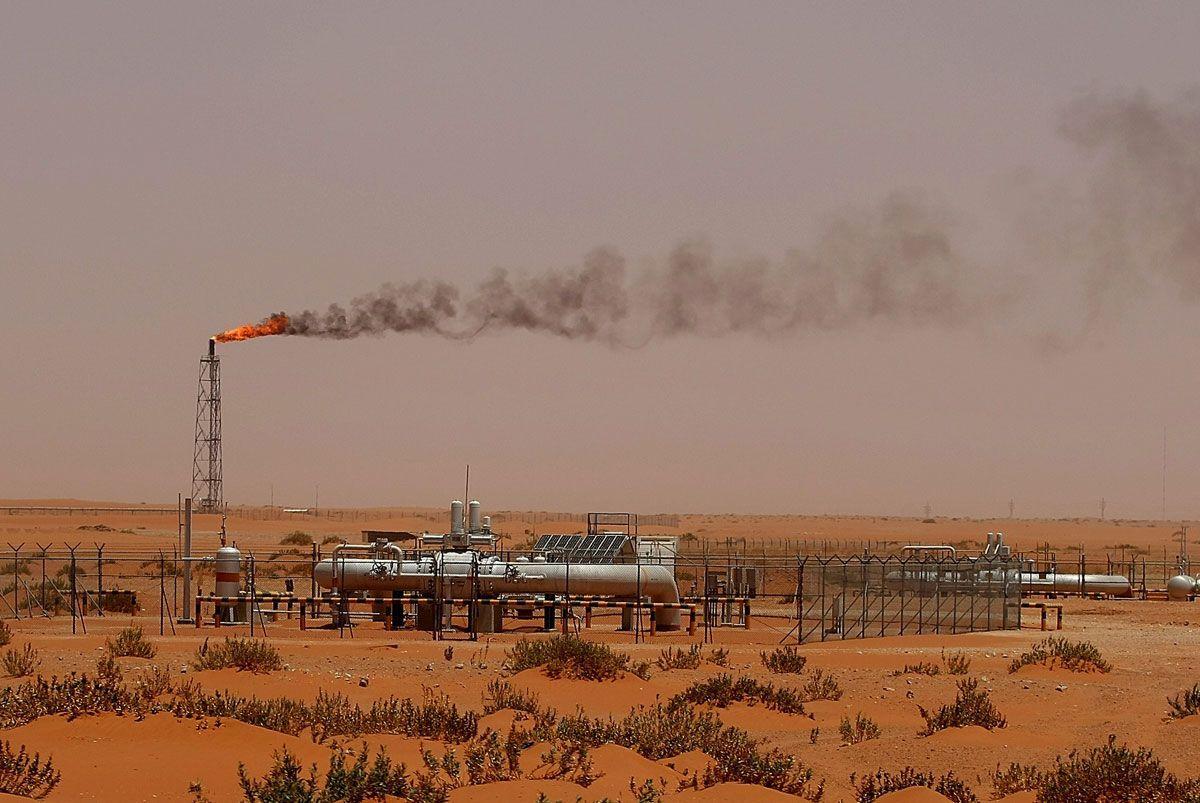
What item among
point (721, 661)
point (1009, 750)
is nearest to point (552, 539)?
point (721, 661)

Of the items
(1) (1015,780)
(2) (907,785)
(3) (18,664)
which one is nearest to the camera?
(2) (907,785)

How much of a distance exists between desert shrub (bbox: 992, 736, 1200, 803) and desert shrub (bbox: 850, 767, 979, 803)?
26.8 inches

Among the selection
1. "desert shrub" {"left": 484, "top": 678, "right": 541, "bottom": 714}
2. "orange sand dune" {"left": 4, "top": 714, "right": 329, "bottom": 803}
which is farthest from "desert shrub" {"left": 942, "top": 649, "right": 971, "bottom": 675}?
"orange sand dune" {"left": 4, "top": 714, "right": 329, "bottom": 803}

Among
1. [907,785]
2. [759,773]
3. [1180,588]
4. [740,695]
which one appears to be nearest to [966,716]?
[740,695]

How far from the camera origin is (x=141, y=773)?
1816 cm

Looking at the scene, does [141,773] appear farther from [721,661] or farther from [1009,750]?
[721,661]

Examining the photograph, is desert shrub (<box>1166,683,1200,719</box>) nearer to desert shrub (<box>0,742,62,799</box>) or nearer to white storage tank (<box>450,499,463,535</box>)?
desert shrub (<box>0,742,62,799</box>)

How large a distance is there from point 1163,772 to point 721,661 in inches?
536

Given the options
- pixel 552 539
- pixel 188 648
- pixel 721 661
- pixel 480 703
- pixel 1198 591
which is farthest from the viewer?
pixel 1198 591

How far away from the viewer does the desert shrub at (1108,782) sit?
17672mm

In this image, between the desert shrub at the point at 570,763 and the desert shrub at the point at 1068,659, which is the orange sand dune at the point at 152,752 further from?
the desert shrub at the point at 1068,659

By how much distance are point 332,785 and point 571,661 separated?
11857 mm

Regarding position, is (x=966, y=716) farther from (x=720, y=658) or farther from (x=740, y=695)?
(x=720, y=658)

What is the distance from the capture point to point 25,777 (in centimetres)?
1703
